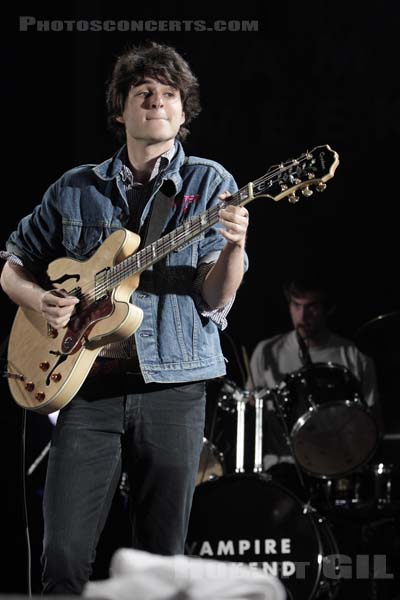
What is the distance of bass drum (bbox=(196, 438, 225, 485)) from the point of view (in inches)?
185

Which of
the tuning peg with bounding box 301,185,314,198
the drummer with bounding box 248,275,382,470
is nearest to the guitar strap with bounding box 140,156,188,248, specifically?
the tuning peg with bounding box 301,185,314,198

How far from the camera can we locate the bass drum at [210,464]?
15.4 feet

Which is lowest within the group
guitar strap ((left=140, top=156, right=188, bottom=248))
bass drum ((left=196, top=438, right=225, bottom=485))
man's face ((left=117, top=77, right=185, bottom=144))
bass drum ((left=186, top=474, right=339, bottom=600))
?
bass drum ((left=186, top=474, right=339, bottom=600))

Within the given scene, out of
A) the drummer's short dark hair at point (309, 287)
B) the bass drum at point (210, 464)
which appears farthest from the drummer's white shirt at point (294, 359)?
the bass drum at point (210, 464)

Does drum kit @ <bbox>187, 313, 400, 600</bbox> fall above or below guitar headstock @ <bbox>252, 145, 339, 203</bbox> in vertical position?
below

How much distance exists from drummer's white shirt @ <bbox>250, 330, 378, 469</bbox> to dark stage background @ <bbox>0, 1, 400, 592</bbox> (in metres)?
0.13

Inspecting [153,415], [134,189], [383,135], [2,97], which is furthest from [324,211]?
[153,415]

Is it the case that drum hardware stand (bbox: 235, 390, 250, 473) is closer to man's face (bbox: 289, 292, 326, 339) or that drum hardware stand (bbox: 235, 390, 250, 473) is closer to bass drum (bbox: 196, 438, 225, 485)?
bass drum (bbox: 196, 438, 225, 485)

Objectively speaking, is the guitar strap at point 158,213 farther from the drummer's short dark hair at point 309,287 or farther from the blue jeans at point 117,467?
the drummer's short dark hair at point 309,287

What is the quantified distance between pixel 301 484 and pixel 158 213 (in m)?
2.52

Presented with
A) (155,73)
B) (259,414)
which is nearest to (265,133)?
(259,414)

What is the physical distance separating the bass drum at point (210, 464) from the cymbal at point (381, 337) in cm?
116

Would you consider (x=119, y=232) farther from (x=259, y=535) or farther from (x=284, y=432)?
(x=284, y=432)

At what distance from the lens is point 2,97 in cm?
478
